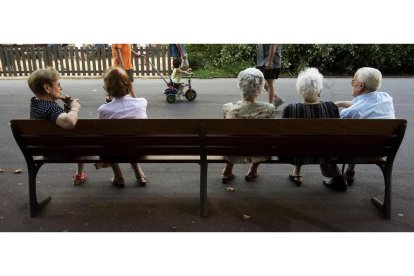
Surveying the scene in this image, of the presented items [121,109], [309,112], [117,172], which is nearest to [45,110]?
[121,109]

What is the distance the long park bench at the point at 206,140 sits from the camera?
328cm

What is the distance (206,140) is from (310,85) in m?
1.08

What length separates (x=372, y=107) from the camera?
12.3ft

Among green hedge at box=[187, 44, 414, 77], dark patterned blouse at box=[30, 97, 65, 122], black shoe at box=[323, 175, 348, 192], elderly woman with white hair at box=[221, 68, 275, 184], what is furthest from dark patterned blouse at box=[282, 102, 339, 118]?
green hedge at box=[187, 44, 414, 77]

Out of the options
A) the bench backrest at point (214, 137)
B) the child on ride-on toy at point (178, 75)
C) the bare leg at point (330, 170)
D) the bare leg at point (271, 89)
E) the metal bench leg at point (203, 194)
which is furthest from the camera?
the child on ride-on toy at point (178, 75)

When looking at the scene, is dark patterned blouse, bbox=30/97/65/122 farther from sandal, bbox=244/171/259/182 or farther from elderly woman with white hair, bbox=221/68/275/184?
sandal, bbox=244/171/259/182

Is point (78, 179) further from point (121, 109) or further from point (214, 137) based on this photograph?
point (214, 137)

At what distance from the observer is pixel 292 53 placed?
1272 cm

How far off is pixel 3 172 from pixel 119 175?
152cm

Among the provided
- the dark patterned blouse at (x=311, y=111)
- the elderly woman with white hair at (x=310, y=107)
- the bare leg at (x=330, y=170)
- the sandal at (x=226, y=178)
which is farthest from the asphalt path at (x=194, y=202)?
the dark patterned blouse at (x=311, y=111)

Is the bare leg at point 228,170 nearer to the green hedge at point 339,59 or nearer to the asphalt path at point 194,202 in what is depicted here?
the asphalt path at point 194,202

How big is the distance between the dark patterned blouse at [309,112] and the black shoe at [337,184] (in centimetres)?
52

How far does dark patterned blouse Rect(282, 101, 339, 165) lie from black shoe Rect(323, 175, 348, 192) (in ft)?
1.70

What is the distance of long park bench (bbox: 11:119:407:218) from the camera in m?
3.28
